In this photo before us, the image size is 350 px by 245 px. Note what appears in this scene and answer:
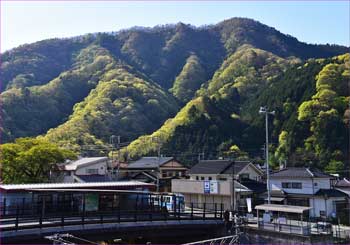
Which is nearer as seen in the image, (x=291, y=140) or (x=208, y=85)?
(x=291, y=140)

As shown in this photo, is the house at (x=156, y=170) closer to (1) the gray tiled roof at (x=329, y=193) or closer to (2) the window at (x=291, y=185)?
(2) the window at (x=291, y=185)

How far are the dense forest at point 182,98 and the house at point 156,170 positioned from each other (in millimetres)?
10615

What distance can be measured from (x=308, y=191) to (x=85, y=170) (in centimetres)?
A: 2625

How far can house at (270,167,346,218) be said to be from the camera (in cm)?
3194

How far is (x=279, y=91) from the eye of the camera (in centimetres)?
7356

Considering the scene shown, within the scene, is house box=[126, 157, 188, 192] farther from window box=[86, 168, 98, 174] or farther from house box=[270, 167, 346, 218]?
house box=[270, 167, 346, 218]

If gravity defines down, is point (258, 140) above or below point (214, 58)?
below

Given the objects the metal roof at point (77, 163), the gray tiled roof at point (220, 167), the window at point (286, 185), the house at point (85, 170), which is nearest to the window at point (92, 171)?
the house at point (85, 170)

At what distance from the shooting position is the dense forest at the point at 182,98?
192 feet

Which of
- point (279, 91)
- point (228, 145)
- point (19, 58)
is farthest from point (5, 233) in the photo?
point (19, 58)

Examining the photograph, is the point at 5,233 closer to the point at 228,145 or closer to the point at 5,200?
the point at 5,200

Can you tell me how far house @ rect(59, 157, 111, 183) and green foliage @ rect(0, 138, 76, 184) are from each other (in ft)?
17.3

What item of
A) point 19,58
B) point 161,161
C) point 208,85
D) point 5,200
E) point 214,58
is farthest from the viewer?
point 214,58

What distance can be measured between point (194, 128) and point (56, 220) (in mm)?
51014
